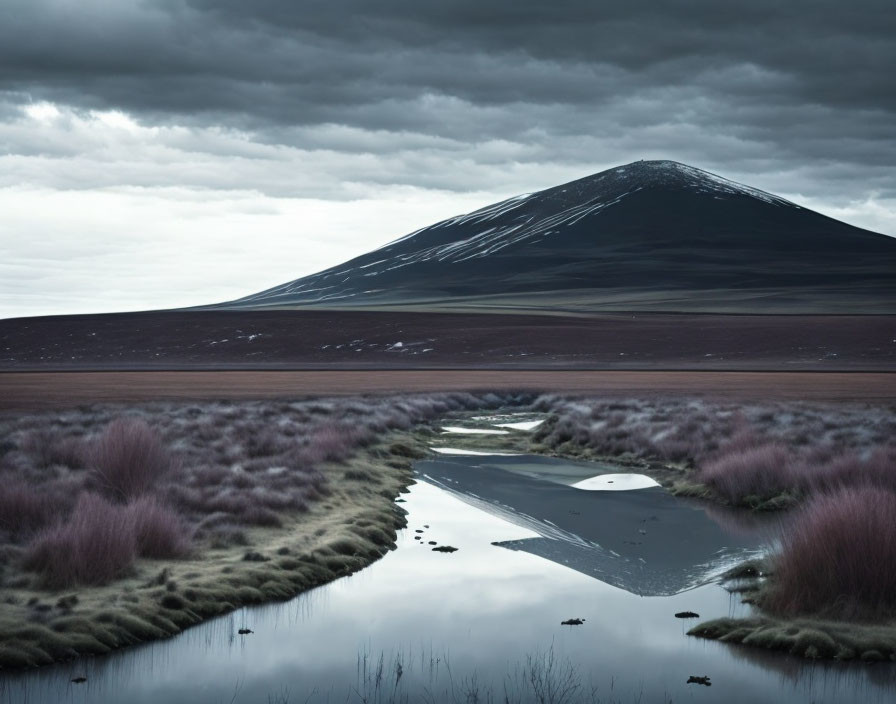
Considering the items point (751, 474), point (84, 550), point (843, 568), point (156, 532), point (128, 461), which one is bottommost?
point (751, 474)

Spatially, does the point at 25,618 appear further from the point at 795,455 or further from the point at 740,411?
the point at 740,411

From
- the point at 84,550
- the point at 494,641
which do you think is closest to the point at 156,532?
the point at 84,550

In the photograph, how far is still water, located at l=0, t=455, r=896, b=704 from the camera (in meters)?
11.0

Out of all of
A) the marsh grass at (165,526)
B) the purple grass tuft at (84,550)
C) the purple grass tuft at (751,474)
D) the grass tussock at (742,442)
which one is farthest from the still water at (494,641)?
the grass tussock at (742,442)

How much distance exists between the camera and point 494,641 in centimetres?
1297

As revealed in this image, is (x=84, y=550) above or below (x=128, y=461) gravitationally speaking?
below

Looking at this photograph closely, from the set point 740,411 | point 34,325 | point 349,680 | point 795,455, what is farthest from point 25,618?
point 34,325

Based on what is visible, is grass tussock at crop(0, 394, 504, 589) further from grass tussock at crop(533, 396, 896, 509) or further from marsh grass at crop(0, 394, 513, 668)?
grass tussock at crop(533, 396, 896, 509)

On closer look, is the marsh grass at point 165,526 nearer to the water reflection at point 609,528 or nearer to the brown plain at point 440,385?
the water reflection at point 609,528

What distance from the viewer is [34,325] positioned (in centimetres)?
13162

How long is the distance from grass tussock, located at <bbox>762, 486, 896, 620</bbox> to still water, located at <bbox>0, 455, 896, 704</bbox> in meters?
1.00

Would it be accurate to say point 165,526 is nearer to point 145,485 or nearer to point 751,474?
point 145,485

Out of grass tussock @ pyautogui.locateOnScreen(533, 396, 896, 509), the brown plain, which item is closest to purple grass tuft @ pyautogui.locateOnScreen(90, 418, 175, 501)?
grass tussock @ pyautogui.locateOnScreen(533, 396, 896, 509)

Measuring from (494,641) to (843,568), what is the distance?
5.04m
